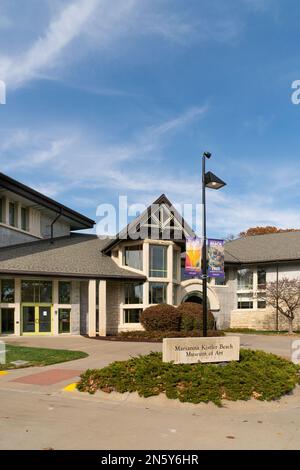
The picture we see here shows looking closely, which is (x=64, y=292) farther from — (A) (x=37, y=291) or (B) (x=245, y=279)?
(B) (x=245, y=279)

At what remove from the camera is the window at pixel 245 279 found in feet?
127

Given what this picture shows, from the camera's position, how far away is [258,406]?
31.8 feet

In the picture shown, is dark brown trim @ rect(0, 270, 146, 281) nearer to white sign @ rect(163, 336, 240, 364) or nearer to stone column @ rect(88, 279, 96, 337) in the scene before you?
stone column @ rect(88, 279, 96, 337)

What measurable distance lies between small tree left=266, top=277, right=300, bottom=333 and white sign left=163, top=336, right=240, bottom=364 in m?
22.3

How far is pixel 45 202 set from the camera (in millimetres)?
33344

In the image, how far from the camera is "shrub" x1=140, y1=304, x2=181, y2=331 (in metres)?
28.0

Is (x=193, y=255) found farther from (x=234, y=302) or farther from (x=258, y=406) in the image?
(x=234, y=302)

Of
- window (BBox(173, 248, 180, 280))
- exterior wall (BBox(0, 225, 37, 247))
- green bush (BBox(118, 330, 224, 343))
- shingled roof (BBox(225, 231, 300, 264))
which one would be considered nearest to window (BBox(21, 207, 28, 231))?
exterior wall (BBox(0, 225, 37, 247))

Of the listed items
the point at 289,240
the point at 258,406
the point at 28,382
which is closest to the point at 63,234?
the point at 289,240

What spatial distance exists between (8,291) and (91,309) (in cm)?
482

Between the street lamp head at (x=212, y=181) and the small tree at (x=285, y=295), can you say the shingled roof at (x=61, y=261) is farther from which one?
the street lamp head at (x=212, y=181)

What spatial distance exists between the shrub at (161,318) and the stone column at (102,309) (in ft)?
7.51

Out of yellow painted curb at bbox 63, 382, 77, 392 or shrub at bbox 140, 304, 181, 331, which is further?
shrub at bbox 140, 304, 181, 331
